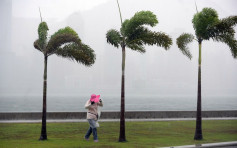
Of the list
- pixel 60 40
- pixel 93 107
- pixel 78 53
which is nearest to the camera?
pixel 93 107

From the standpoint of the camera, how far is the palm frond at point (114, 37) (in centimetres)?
1742

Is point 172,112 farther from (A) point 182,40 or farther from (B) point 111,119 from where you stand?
(A) point 182,40

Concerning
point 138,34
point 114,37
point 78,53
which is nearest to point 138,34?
point 138,34

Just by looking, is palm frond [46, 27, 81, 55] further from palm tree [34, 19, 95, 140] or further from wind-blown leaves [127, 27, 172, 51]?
wind-blown leaves [127, 27, 172, 51]

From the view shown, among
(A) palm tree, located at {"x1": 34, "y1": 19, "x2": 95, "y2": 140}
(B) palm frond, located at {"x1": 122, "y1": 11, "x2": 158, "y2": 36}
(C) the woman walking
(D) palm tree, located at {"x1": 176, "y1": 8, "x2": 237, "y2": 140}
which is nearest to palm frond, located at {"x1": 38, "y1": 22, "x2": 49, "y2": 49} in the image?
(A) palm tree, located at {"x1": 34, "y1": 19, "x2": 95, "y2": 140}

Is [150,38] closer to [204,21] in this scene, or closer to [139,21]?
[139,21]

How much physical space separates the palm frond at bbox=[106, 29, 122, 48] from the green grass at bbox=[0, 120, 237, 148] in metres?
4.46

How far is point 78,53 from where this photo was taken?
17.4 meters

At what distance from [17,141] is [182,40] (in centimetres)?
927

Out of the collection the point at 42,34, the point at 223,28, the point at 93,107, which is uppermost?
the point at 223,28

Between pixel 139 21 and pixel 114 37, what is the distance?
4.46ft

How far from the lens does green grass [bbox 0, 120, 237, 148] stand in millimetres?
15906

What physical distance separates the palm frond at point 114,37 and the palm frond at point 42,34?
9.42 ft

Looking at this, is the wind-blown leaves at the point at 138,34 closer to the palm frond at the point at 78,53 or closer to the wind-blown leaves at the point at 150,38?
the wind-blown leaves at the point at 150,38
